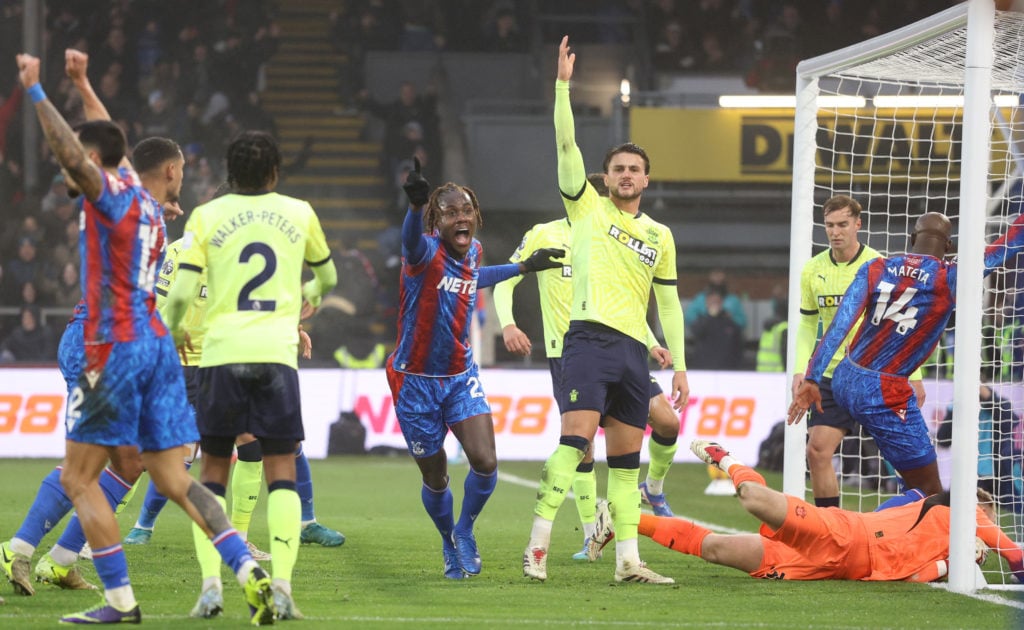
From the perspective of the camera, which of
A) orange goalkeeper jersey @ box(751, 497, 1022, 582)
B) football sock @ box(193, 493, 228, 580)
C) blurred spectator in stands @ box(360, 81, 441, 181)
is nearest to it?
football sock @ box(193, 493, 228, 580)

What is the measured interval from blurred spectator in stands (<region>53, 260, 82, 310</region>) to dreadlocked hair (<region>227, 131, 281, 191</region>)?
1462 centimetres

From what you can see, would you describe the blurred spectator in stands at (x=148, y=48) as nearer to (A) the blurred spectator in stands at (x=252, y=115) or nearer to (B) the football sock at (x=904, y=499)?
(A) the blurred spectator in stands at (x=252, y=115)

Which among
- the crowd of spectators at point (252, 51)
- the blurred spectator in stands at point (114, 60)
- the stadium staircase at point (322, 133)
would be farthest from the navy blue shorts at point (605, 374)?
the blurred spectator in stands at point (114, 60)

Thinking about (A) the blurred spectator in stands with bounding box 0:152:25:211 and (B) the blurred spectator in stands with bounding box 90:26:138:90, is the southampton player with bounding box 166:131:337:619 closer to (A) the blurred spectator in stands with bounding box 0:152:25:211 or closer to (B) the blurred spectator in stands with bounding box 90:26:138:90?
(A) the blurred spectator in stands with bounding box 0:152:25:211

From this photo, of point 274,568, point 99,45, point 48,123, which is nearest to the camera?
point 48,123

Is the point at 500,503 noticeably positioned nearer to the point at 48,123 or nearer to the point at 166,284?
the point at 166,284

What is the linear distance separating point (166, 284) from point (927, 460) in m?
4.64

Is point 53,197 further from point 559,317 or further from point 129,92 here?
point 559,317

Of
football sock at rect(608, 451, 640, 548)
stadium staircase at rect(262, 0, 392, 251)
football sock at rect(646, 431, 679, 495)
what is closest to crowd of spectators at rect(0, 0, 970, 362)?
stadium staircase at rect(262, 0, 392, 251)

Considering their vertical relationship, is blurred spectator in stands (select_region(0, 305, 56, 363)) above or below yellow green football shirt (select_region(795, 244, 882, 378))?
below

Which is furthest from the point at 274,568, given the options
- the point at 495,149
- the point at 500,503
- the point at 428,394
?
the point at 495,149

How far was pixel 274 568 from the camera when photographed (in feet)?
18.0

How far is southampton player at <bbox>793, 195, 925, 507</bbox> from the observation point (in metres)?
8.59

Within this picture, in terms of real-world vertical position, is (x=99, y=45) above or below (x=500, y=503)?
above
